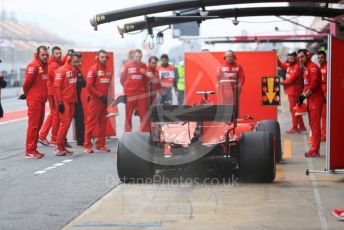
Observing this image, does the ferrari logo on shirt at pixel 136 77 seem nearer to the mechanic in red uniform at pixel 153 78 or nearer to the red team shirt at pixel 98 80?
the mechanic in red uniform at pixel 153 78

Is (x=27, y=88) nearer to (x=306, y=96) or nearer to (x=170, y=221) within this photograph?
(x=306, y=96)

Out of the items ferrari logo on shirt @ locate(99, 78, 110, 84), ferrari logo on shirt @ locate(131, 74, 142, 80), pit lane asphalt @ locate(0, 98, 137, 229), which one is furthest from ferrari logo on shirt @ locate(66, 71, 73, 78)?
ferrari logo on shirt @ locate(131, 74, 142, 80)

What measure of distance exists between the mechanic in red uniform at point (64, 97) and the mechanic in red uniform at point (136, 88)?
6.61ft

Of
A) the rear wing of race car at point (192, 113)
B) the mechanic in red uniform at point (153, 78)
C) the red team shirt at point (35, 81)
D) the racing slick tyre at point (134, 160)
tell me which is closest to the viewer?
the racing slick tyre at point (134, 160)

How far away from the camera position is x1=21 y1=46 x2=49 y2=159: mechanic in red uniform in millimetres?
14242

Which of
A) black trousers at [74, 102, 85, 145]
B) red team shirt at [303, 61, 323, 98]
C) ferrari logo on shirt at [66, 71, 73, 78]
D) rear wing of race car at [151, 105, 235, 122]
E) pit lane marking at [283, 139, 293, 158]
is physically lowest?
pit lane marking at [283, 139, 293, 158]

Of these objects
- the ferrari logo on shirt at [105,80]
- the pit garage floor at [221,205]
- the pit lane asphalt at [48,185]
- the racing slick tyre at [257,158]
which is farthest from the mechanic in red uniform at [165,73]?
the racing slick tyre at [257,158]

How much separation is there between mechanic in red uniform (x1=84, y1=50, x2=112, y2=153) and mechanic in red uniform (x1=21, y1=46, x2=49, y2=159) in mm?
1120

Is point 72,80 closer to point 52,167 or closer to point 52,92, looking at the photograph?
point 52,92

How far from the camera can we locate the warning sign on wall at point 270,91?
1731 centimetres

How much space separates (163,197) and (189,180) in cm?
149

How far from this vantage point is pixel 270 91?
690 inches

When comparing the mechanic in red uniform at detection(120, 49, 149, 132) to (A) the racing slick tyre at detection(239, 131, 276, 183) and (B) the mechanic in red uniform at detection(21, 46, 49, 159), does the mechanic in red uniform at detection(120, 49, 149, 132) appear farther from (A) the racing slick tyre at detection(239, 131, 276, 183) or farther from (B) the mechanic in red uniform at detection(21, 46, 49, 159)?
(A) the racing slick tyre at detection(239, 131, 276, 183)

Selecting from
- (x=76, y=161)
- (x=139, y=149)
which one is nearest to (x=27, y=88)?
(x=76, y=161)
